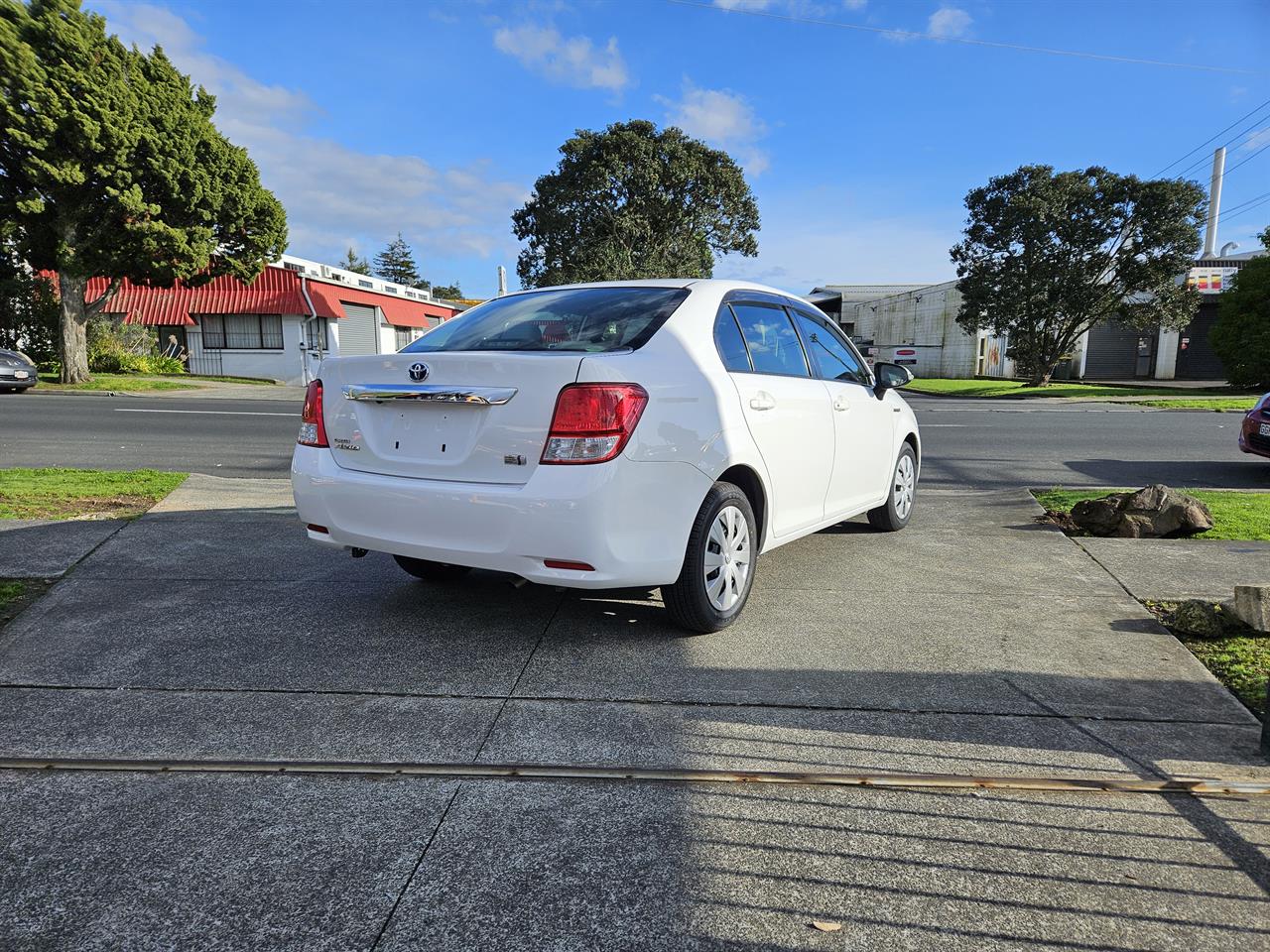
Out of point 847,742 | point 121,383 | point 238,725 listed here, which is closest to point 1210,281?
point 121,383

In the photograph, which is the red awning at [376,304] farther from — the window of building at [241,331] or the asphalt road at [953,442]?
the asphalt road at [953,442]

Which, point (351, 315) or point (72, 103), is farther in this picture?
point (351, 315)

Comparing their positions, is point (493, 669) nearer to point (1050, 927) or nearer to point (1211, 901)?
point (1050, 927)

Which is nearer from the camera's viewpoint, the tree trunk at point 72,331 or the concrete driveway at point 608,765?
the concrete driveway at point 608,765

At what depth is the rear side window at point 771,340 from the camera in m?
4.41

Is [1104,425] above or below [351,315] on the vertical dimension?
below

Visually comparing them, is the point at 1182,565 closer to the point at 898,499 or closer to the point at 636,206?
the point at 898,499

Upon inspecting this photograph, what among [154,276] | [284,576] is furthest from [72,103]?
[284,576]

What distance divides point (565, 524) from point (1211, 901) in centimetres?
228

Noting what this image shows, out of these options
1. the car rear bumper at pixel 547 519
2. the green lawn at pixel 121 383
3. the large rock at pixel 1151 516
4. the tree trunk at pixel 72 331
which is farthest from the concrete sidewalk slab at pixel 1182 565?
the tree trunk at pixel 72 331

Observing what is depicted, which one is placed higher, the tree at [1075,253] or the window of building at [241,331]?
the tree at [1075,253]

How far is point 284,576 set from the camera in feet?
16.2

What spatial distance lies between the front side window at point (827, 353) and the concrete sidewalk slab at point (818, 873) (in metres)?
3.01

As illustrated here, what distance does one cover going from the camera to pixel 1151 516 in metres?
5.96
